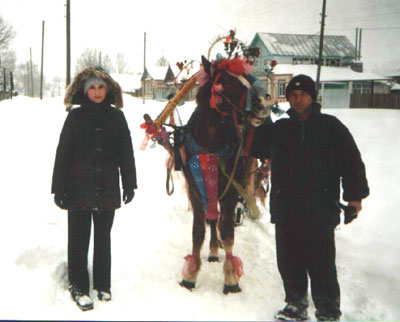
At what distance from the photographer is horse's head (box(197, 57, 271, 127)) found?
9.51 feet

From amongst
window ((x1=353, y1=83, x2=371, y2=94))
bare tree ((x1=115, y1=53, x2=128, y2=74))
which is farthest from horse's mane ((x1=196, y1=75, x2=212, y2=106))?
bare tree ((x1=115, y1=53, x2=128, y2=74))

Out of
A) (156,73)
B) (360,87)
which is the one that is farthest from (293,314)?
(156,73)

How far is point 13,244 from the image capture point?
3.28 meters

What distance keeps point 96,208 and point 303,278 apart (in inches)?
66.1

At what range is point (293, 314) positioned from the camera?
2592 millimetres

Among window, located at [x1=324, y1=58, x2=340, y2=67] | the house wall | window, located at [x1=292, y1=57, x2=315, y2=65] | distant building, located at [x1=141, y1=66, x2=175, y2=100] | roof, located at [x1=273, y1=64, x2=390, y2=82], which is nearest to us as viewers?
the house wall

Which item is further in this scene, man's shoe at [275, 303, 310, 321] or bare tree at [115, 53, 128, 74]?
bare tree at [115, 53, 128, 74]

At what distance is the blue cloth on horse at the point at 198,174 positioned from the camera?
3.12 meters

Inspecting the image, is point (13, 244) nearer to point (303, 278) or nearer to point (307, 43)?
point (303, 278)

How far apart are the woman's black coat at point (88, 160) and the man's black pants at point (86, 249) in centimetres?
11

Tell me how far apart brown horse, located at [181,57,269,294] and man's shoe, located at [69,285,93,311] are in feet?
2.84

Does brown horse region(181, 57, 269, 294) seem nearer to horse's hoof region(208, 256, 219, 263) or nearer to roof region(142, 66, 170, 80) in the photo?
horse's hoof region(208, 256, 219, 263)

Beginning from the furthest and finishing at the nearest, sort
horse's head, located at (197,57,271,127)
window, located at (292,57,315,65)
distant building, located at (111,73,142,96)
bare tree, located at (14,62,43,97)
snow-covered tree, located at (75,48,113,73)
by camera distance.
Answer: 1. distant building, located at (111,73,142,96)
2. window, located at (292,57,315,65)
3. bare tree, located at (14,62,43,97)
4. snow-covered tree, located at (75,48,113,73)
5. horse's head, located at (197,57,271,127)

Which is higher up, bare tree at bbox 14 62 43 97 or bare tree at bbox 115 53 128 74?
bare tree at bbox 115 53 128 74
